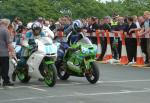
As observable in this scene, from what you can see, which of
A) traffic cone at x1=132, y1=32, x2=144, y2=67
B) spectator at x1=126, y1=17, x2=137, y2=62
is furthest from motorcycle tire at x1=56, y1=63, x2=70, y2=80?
spectator at x1=126, y1=17, x2=137, y2=62

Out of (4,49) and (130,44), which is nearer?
(4,49)

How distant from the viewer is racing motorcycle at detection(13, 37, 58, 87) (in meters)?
14.1

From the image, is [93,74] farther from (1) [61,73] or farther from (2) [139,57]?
(2) [139,57]

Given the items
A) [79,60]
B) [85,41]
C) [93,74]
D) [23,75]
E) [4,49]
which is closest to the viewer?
[4,49]

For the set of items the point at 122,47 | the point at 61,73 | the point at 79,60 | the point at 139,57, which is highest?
the point at 122,47

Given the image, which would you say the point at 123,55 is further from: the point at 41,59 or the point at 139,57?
the point at 41,59

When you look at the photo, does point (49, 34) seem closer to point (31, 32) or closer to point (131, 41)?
point (31, 32)

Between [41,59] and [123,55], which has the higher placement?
[41,59]

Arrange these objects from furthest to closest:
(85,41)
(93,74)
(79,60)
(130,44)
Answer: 1. (130,44)
2. (85,41)
3. (79,60)
4. (93,74)

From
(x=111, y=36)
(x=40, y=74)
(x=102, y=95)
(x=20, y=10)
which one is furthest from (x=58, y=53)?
(x=20, y=10)

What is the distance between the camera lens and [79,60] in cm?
1502

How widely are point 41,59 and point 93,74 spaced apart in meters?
1.42

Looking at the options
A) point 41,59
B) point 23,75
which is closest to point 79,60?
point 41,59

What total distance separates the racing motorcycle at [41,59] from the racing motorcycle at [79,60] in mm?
578
